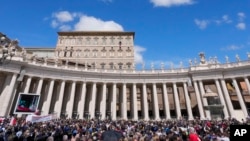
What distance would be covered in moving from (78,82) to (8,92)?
1565cm

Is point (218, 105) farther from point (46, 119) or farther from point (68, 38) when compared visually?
point (68, 38)

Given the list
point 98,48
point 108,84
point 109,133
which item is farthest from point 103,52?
point 109,133

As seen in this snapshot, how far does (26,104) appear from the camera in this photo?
1180 inches

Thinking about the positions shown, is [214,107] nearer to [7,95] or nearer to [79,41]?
[7,95]

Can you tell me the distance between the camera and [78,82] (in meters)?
46.5

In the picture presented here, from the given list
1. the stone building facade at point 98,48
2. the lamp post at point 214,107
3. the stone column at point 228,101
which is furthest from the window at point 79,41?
the stone column at point 228,101

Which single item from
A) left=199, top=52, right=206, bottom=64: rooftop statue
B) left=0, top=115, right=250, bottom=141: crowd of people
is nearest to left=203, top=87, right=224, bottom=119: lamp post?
left=199, top=52, right=206, bottom=64: rooftop statue

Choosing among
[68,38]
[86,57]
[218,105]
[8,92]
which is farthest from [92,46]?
[218,105]

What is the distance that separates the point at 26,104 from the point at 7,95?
27.6ft

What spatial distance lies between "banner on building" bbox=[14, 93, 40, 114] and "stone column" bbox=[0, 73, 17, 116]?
282 inches

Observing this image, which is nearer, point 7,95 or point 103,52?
point 7,95

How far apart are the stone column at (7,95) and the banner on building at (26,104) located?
23.5 ft

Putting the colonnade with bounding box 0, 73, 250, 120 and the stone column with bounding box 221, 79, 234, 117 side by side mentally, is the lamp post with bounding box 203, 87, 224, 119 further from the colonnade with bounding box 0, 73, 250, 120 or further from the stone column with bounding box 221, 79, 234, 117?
the stone column with bounding box 221, 79, 234, 117

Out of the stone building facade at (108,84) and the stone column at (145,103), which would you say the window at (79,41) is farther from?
the stone column at (145,103)
